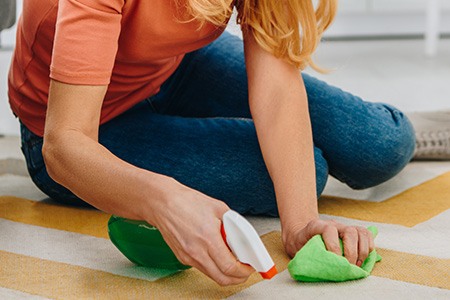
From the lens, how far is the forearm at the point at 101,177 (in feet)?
2.40

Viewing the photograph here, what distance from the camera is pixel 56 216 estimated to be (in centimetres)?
114

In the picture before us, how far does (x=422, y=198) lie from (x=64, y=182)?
583 millimetres

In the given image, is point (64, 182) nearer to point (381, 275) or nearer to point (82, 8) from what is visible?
point (82, 8)

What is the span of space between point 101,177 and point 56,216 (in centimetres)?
40

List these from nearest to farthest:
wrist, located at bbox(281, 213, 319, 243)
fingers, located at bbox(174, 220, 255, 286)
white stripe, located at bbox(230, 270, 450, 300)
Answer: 1. fingers, located at bbox(174, 220, 255, 286)
2. white stripe, located at bbox(230, 270, 450, 300)
3. wrist, located at bbox(281, 213, 319, 243)

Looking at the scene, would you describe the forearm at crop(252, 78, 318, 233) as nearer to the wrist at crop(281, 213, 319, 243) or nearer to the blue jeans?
the wrist at crop(281, 213, 319, 243)

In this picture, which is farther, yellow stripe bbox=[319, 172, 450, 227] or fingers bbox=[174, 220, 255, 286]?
yellow stripe bbox=[319, 172, 450, 227]

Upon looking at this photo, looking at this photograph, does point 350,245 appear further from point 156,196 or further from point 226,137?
point 226,137

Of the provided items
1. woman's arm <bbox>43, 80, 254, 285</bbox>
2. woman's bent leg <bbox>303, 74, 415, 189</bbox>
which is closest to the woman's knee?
woman's bent leg <bbox>303, 74, 415, 189</bbox>

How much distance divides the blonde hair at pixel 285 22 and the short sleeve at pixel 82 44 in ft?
0.40

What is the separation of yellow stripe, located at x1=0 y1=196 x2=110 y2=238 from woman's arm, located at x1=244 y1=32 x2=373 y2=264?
0.25 m

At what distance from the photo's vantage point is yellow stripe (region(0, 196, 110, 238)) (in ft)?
3.54

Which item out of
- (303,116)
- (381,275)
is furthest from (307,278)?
(303,116)

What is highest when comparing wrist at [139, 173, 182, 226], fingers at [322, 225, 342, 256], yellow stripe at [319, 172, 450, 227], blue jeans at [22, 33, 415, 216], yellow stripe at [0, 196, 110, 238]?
wrist at [139, 173, 182, 226]
